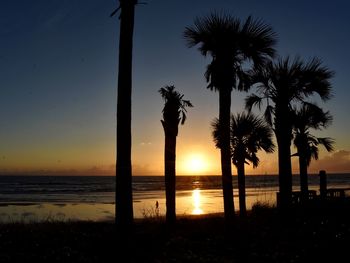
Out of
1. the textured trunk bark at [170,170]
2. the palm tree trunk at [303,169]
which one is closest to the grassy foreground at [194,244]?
the textured trunk bark at [170,170]

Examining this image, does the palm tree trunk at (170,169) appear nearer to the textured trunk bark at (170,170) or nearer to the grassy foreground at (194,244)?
the textured trunk bark at (170,170)

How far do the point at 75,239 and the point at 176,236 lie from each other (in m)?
3.31

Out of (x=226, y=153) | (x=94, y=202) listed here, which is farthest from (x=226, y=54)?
(x=94, y=202)

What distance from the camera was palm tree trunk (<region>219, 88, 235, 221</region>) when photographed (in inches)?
633

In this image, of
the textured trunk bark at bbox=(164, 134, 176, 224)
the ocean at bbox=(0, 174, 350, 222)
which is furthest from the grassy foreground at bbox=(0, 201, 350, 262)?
the ocean at bbox=(0, 174, 350, 222)

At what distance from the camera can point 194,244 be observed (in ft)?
42.3

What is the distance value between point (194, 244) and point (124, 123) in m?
4.22

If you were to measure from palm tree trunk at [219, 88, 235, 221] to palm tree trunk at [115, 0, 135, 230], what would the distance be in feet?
18.4

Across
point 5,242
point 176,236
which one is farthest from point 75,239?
Result: point 176,236

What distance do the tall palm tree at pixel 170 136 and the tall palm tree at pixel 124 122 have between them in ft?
20.7

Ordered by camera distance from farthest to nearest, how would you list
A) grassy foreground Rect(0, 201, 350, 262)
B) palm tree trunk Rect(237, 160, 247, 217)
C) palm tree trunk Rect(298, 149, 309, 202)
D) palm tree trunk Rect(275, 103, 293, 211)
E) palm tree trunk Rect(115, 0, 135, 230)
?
1. palm tree trunk Rect(298, 149, 309, 202)
2. palm tree trunk Rect(237, 160, 247, 217)
3. palm tree trunk Rect(275, 103, 293, 211)
4. palm tree trunk Rect(115, 0, 135, 230)
5. grassy foreground Rect(0, 201, 350, 262)

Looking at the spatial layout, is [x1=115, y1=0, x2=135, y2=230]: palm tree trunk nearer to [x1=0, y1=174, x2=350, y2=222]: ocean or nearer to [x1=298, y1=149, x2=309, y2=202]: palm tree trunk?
[x1=0, y1=174, x2=350, y2=222]: ocean

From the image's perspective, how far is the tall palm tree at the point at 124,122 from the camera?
37.0 feet

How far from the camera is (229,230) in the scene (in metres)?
15.3
